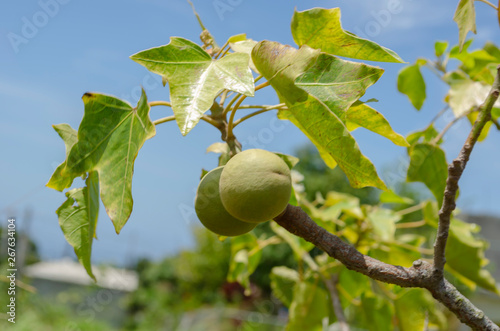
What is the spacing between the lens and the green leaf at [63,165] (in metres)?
0.84

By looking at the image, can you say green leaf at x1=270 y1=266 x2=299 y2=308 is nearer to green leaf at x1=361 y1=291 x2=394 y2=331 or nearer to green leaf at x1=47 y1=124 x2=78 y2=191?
green leaf at x1=361 y1=291 x2=394 y2=331

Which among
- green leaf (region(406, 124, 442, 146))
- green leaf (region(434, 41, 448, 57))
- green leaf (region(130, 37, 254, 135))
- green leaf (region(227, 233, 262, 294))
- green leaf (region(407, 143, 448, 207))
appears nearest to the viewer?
green leaf (region(130, 37, 254, 135))

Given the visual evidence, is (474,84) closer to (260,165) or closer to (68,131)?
(260,165)

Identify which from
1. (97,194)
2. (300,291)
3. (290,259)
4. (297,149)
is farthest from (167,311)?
(97,194)

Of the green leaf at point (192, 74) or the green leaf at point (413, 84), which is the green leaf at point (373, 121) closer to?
the green leaf at point (192, 74)

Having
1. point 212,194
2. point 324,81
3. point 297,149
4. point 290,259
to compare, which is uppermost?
point 324,81

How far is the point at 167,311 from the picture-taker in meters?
9.62

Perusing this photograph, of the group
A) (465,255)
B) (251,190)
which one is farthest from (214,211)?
(465,255)

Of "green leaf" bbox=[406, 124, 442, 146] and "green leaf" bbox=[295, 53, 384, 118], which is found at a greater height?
"green leaf" bbox=[295, 53, 384, 118]

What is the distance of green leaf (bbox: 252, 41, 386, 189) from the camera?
691 mm

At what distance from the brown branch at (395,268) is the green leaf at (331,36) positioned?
1.00ft

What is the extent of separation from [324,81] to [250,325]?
6824 mm

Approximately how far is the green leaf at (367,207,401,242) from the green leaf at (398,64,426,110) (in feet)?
1.47

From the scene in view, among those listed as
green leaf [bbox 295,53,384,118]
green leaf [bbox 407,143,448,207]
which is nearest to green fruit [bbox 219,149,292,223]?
green leaf [bbox 295,53,384,118]
